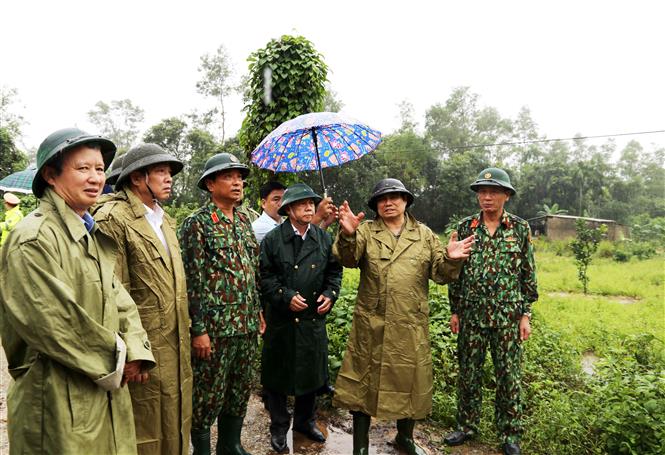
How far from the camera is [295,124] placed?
133 inches

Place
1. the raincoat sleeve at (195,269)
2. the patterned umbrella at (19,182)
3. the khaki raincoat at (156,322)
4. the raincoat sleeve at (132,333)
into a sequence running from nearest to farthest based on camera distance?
the raincoat sleeve at (132,333) → the khaki raincoat at (156,322) → the raincoat sleeve at (195,269) → the patterned umbrella at (19,182)

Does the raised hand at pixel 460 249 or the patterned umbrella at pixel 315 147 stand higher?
the patterned umbrella at pixel 315 147

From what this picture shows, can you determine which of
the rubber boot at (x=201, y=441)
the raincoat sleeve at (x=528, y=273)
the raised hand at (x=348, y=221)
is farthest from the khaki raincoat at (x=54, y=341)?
the raincoat sleeve at (x=528, y=273)

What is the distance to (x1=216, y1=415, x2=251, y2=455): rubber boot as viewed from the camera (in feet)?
10.9

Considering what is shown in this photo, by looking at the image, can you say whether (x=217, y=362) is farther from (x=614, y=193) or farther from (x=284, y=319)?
(x=614, y=193)

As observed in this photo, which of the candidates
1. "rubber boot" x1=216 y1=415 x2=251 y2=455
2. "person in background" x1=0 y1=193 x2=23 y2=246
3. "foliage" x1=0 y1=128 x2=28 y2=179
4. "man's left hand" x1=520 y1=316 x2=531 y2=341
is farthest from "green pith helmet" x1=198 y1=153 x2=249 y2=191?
"foliage" x1=0 y1=128 x2=28 y2=179

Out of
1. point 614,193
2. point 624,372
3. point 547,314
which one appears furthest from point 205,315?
point 614,193

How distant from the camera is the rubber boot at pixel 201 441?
3131 mm

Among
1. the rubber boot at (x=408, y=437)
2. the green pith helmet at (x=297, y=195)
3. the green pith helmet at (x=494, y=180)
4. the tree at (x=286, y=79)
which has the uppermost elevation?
the tree at (x=286, y=79)

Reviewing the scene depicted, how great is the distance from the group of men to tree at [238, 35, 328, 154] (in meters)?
1.17

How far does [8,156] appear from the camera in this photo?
69.8ft

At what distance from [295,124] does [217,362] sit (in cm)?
174

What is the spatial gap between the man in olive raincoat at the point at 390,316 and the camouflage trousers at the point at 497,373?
0.48 meters

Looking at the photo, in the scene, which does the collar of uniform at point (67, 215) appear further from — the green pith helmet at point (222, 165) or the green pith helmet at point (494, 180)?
the green pith helmet at point (494, 180)
